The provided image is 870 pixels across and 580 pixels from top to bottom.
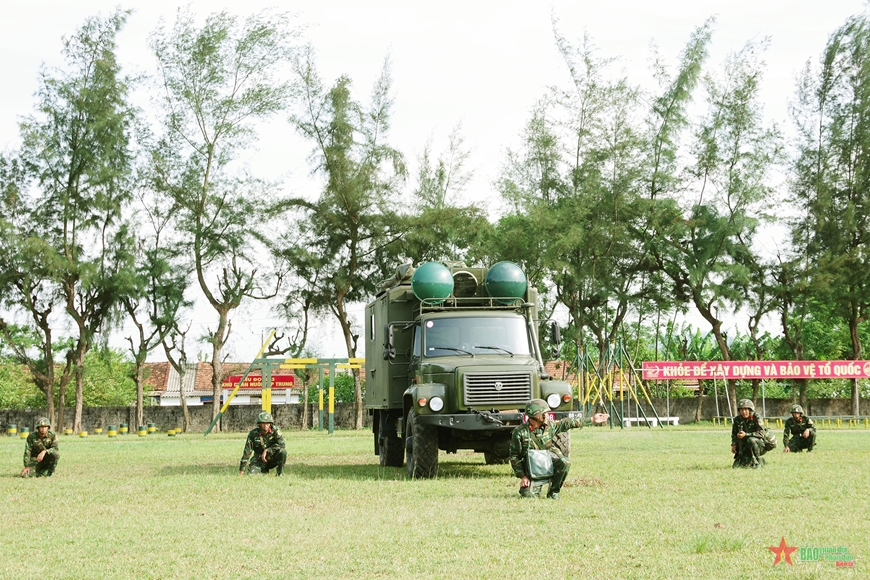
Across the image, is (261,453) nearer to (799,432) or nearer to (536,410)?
(536,410)

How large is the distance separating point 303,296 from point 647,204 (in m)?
15.8

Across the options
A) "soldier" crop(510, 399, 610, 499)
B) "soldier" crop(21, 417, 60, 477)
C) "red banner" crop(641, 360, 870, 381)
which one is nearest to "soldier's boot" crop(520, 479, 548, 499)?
"soldier" crop(510, 399, 610, 499)

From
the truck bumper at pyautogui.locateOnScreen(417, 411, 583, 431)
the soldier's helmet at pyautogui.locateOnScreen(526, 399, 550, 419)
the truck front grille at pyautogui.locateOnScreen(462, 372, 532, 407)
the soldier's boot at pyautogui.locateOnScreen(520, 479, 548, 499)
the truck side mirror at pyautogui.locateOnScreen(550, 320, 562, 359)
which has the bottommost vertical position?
the soldier's boot at pyautogui.locateOnScreen(520, 479, 548, 499)

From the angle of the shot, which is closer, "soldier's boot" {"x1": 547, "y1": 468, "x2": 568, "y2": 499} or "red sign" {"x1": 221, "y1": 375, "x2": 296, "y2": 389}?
"soldier's boot" {"x1": 547, "y1": 468, "x2": 568, "y2": 499}

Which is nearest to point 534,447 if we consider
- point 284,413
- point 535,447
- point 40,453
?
point 535,447

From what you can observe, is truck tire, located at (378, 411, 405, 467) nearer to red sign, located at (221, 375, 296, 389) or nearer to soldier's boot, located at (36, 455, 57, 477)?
soldier's boot, located at (36, 455, 57, 477)

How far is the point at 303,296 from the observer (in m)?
45.6

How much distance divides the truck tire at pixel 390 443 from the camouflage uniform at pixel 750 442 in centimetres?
575

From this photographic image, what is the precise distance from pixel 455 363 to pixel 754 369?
1117 inches

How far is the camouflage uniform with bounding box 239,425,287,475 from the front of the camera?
15922mm

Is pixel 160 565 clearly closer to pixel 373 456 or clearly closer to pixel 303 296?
pixel 373 456

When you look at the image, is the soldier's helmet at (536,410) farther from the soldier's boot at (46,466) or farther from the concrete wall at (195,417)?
the concrete wall at (195,417)

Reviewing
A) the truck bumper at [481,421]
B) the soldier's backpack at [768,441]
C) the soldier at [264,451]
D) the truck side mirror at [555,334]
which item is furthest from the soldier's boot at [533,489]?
the soldier's backpack at [768,441]

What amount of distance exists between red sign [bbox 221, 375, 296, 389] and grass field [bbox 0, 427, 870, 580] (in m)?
50.5
